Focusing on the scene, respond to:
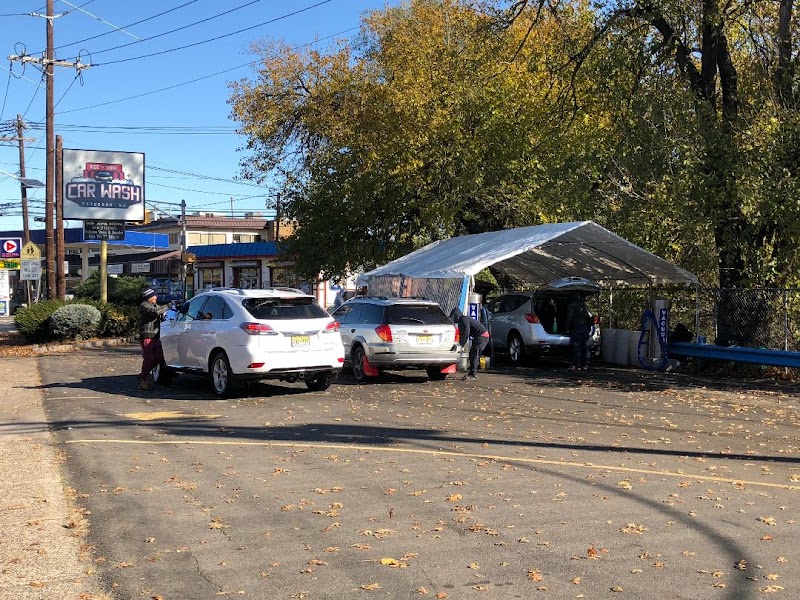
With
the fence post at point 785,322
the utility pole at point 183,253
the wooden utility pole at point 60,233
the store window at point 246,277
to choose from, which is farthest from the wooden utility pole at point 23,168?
the fence post at point 785,322

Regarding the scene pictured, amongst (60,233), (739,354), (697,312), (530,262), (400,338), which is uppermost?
(60,233)

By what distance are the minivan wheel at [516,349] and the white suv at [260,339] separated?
7.34 metres

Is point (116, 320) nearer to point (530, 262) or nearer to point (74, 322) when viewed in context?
point (74, 322)

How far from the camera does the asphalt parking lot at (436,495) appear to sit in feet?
18.0

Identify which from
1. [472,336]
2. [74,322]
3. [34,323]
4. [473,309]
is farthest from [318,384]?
[34,323]

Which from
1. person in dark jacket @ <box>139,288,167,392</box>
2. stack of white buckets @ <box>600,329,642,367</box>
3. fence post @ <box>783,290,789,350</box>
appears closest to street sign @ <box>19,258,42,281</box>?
person in dark jacket @ <box>139,288,167,392</box>

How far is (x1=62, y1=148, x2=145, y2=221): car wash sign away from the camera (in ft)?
116

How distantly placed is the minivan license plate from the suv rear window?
268 cm

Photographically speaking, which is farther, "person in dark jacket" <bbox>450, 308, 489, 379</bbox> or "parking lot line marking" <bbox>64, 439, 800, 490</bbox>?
"person in dark jacket" <bbox>450, 308, 489, 379</bbox>

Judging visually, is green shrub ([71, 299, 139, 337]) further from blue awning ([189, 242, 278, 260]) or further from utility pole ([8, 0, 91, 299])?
blue awning ([189, 242, 278, 260])

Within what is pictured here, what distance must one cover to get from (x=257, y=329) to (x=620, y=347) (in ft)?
34.5

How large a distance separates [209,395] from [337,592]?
33.8 ft

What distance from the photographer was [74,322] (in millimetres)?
28062

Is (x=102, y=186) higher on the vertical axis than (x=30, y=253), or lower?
higher
